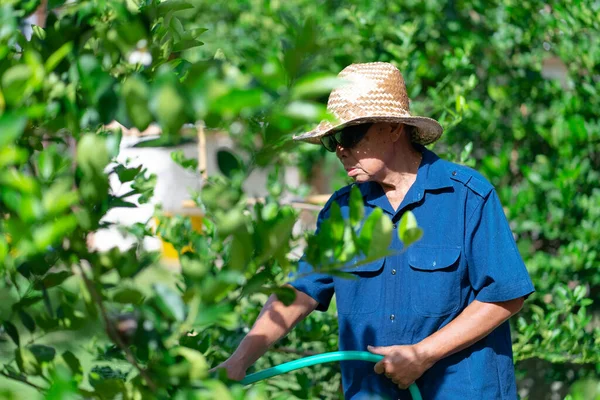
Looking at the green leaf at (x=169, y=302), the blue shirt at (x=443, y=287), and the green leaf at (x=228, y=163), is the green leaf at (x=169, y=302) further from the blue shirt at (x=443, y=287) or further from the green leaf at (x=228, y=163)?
the blue shirt at (x=443, y=287)

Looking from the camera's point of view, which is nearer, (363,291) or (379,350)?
(379,350)

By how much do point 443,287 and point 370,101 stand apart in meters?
0.53

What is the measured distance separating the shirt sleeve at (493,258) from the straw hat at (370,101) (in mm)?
323

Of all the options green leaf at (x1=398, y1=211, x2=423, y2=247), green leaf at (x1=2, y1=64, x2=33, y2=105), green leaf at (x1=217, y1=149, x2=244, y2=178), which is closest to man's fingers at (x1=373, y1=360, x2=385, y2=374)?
green leaf at (x1=398, y1=211, x2=423, y2=247)

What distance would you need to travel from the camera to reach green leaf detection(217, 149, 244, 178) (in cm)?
133

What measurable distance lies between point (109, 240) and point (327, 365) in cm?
799

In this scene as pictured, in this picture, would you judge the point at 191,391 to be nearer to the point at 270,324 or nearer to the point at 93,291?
the point at 93,291

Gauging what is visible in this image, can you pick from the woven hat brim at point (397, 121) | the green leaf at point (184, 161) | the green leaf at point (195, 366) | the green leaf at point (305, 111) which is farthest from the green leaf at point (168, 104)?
the green leaf at point (184, 161)

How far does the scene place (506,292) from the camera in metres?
2.33

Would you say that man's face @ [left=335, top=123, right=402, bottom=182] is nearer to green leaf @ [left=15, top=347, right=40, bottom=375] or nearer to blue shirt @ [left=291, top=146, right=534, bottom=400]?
blue shirt @ [left=291, top=146, right=534, bottom=400]

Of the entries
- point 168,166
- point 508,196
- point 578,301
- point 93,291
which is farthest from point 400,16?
point 168,166

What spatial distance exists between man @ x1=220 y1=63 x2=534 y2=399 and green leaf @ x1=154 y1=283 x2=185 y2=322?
43.7 inches

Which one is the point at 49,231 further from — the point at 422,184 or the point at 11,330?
the point at 422,184

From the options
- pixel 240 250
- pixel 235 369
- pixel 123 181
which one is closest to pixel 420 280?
pixel 235 369
